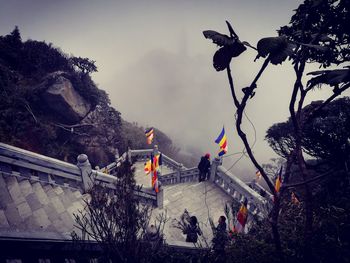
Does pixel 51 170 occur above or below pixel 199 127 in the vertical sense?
below

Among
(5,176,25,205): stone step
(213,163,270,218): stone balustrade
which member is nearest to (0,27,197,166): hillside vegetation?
(5,176,25,205): stone step

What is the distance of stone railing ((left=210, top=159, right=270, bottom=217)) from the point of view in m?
9.45

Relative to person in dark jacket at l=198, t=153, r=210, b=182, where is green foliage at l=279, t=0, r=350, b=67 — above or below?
above

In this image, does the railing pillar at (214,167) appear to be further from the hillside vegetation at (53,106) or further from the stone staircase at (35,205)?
the stone staircase at (35,205)

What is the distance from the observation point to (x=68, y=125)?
575 inches

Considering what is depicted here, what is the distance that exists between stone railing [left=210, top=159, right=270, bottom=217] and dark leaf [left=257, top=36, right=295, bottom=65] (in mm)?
8265

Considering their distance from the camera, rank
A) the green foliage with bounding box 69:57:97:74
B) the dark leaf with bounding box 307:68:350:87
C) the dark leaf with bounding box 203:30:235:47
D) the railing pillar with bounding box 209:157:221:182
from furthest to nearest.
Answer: the green foliage with bounding box 69:57:97:74
the railing pillar with bounding box 209:157:221:182
the dark leaf with bounding box 203:30:235:47
the dark leaf with bounding box 307:68:350:87

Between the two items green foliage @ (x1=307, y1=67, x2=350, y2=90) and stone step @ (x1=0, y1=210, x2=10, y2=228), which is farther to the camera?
stone step @ (x1=0, y1=210, x2=10, y2=228)

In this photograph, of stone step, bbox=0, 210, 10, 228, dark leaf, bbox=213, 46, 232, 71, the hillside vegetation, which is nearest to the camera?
dark leaf, bbox=213, 46, 232, 71

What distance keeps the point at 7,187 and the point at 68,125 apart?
8839 mm

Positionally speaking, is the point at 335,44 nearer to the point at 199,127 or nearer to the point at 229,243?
the point at 229,243

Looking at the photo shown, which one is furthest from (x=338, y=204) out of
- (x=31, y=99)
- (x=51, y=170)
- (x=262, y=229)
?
(x=31, y=99)

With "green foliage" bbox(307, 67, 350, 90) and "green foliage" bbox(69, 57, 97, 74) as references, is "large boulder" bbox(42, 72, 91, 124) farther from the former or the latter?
"green foliage" bbox(307, 67, 350, 90)

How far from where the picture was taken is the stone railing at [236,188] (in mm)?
9445
